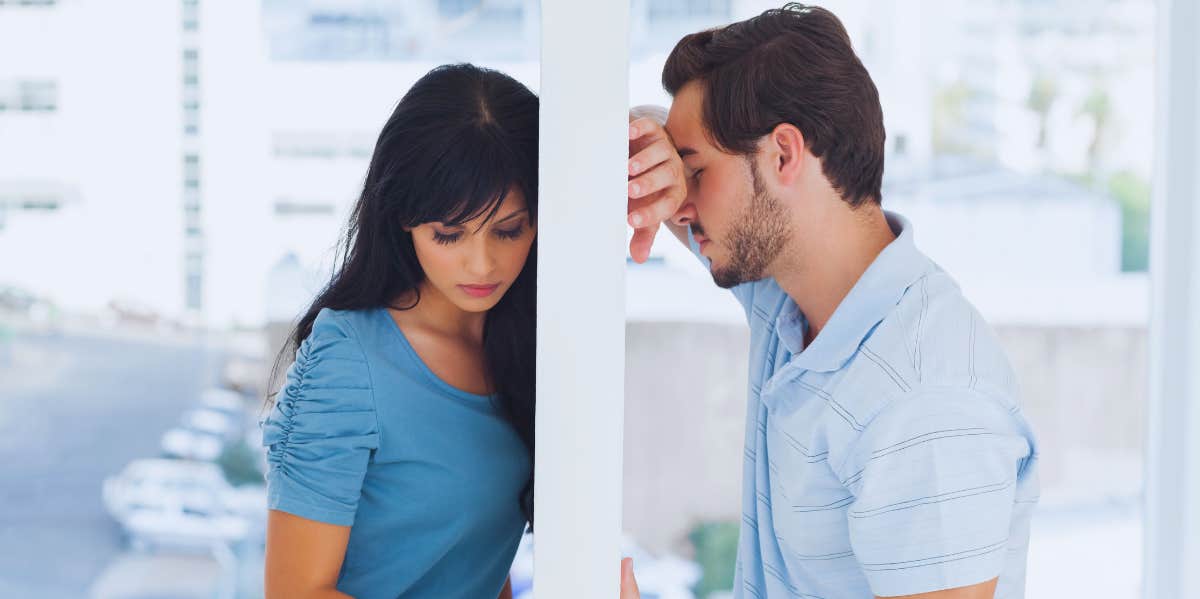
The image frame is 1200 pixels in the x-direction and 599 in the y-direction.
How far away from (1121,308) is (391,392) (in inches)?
158

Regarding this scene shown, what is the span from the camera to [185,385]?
3.76m

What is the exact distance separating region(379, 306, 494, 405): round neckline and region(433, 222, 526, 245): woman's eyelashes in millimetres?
103

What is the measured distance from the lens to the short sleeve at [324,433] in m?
0.90

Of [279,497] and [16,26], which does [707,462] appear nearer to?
[16,26]

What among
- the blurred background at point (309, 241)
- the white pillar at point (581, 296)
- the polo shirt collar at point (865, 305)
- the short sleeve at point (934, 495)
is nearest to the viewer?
the white pillar at point (581, 296)

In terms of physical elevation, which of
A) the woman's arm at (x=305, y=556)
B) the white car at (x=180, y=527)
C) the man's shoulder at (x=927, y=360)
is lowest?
the white car at (x=180, y=527)

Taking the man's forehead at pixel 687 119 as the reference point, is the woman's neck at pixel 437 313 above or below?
below

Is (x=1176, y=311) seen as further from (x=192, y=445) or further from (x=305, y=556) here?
(x=192, y=445)

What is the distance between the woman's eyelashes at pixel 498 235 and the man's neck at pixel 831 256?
31 centimetres

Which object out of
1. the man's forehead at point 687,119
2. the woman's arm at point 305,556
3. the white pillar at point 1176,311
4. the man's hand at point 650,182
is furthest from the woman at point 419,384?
the white pillar at point 1176,311

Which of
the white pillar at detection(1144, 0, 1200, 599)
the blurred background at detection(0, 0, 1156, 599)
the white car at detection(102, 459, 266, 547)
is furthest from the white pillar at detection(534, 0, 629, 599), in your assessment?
the white car at detection(102, 459, 266, 547)

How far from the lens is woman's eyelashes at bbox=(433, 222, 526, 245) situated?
935 millimetres

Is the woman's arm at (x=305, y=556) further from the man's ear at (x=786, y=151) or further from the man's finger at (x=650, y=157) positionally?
the man's ear at (x=786, y=151)

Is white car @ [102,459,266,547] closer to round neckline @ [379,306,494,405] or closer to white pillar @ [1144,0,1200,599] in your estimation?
round neckline @ [379,306,494,405]
